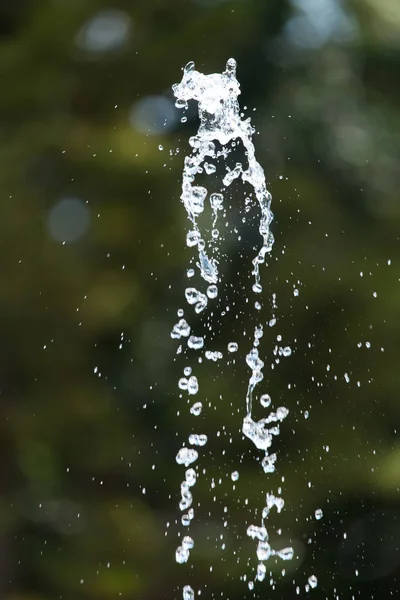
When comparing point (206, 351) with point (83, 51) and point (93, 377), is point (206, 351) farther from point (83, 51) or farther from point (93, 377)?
point (83, 51)

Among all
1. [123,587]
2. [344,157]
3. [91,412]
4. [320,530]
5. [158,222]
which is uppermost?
[344,157]

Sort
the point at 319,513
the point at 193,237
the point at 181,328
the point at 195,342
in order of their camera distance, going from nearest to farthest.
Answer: the point at 193,237 < the point at 319,513 < the point at 181,328 < the point at 195,342

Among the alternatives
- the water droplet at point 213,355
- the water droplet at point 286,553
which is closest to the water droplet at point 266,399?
the water droplet at point 213,355

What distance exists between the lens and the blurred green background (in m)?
3.02

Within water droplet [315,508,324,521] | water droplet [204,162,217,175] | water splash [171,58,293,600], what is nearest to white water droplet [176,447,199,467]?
water splash [171,58,293,600]

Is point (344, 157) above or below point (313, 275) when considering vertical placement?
above

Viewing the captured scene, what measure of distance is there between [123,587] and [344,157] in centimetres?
194

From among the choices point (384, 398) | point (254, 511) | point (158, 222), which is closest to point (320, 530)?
point (254, 511)

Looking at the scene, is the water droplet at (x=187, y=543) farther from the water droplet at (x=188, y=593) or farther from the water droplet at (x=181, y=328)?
the water droplet at (x=181, y=328)

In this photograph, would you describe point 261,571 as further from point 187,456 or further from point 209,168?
point 209,168

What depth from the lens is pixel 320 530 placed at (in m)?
3.10

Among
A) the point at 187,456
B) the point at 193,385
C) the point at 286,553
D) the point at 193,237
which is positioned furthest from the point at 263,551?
the point at 193,237

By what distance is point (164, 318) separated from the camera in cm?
312

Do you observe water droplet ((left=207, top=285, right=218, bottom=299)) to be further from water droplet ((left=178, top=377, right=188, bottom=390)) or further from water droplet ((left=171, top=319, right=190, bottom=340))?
water droplet ((left=178, top=377, right=188, bottom=390))
